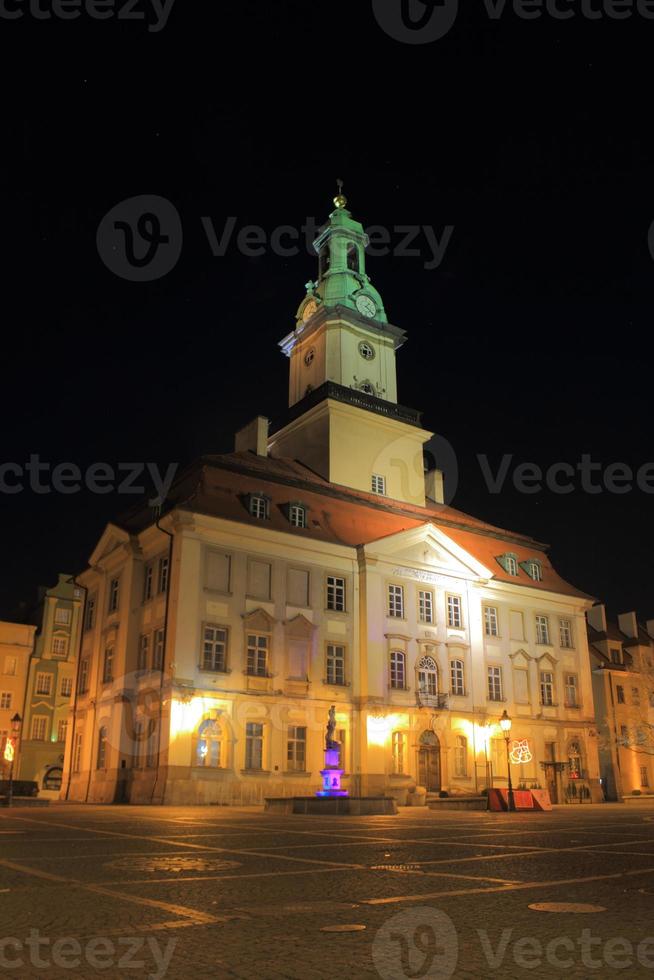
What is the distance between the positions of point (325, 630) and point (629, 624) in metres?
40.0

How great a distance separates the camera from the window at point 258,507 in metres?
38.5

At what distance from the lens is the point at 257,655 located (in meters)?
36.7

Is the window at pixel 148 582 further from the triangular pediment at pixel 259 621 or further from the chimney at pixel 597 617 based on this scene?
the chimney at pixel 597 617

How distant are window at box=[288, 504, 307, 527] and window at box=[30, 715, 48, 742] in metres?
27.5

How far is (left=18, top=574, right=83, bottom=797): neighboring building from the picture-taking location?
55.0 m

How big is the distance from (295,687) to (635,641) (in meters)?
40.2

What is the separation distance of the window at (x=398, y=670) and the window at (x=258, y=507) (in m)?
9.14

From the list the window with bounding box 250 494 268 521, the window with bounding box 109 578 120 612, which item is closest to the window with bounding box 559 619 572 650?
the window with bounding box 250 494 268 521

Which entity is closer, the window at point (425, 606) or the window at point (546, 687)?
the window at point (425, 606)

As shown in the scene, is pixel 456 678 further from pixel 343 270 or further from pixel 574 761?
pixel 343 270

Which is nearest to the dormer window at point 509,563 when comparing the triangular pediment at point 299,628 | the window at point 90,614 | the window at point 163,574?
the triangular pediment at point 299,628

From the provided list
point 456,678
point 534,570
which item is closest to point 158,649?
point 456,678

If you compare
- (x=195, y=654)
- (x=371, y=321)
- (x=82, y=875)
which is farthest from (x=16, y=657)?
(x=82, y=875)

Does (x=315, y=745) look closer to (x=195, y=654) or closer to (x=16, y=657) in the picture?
(x=195, y=654)
